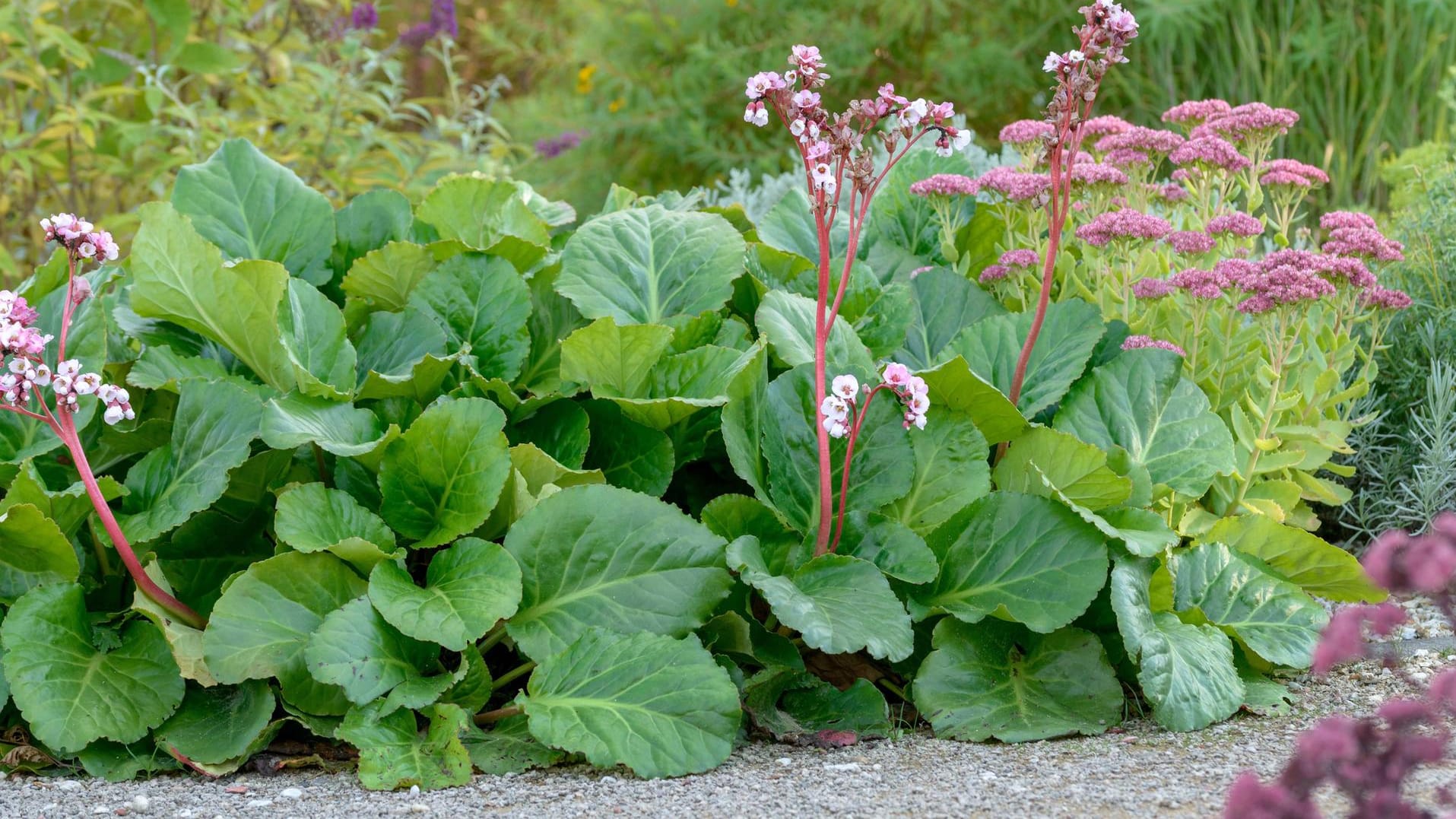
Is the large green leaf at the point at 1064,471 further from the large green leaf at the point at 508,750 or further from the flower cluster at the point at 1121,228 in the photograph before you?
the large green leaf at the point at 508,750

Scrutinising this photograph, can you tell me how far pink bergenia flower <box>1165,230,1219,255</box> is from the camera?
2500mm

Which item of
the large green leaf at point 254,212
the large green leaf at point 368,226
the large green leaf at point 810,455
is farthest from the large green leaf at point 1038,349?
the large green leaf at point 254,212

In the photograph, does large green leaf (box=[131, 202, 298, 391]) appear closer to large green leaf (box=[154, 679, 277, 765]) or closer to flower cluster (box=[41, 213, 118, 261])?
flower cluster (box=[41, 213, 118, 261])

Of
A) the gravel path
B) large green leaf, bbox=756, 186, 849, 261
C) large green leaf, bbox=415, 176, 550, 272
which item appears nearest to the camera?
the gravel path

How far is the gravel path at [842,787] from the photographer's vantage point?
1705mm

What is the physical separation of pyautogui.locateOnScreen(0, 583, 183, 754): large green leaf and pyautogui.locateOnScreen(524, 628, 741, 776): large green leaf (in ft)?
2.06

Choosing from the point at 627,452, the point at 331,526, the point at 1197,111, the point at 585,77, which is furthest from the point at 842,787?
the point at 585,77

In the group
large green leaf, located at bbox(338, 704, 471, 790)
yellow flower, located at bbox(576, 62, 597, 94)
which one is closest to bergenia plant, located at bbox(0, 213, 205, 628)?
large green leaf, located at bbox(338, 704, 471, 790)

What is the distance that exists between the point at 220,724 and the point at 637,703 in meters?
0.71

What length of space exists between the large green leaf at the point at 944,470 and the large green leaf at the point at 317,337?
1.05 meters

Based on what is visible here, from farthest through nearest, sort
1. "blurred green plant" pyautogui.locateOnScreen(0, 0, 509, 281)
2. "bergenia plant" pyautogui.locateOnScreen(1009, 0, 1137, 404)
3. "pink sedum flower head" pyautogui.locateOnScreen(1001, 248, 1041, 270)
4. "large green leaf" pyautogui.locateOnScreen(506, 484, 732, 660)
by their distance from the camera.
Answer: "blurred green plant" pyautogui.locateOnScreen(0, 0, 509, 281)
"pink sedum flower head" pyautogui.locateOnScreen(1001, 248, 1041, 270)
"large green leaf" pyautogui.locateOnScreen(506, 484, 732, 660)
"bergenia plant" pyautogui.locateOnScreen(1009, 0, 1137, 404)

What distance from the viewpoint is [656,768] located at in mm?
1887

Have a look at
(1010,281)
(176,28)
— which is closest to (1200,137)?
(1010,281)

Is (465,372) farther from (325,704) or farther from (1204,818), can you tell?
(1204,818)
